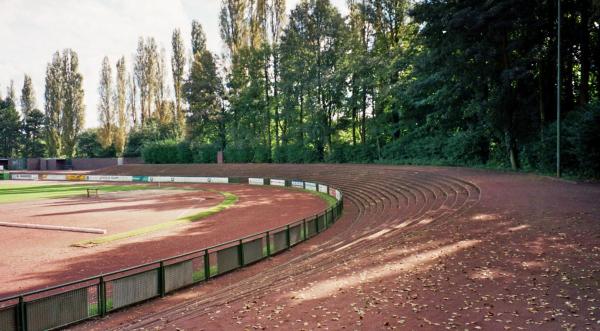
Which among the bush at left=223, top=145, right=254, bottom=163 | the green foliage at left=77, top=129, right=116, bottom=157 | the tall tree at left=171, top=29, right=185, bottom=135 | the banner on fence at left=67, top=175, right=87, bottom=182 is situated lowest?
the banner on fence at left=67, top=175, right=87, bottom=182

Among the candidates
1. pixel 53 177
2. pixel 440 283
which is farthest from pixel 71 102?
pixel 440 283

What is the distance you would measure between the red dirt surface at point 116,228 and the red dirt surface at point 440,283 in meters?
5.61

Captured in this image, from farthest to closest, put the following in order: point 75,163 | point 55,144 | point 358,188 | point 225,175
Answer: point 75,163
point 55,144
point 225,175
point 358,188

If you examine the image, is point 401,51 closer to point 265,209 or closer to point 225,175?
point 265,209

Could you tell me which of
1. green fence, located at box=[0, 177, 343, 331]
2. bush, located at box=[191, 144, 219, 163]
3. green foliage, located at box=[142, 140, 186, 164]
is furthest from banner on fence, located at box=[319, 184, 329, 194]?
green foliage, located at box=[142, 140, 186, 164]

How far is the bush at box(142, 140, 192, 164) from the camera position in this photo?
252 ft

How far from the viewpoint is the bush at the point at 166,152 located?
76.9m

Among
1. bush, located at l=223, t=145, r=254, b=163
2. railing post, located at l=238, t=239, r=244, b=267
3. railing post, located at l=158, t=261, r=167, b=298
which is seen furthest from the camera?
bush, located at l=223, t=145, r=254, b=163

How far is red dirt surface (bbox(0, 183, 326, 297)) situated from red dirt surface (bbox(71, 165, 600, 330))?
5.61 meters

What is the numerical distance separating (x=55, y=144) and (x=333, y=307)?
311 ft

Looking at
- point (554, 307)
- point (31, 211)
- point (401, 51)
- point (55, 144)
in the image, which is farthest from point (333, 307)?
point (55, 144)

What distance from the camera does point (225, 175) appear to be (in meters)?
61.0

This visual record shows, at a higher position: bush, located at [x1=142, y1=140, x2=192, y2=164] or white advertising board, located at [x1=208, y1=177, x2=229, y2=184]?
bush, located at [x1=142, y1=140, x2=192, y2=164]

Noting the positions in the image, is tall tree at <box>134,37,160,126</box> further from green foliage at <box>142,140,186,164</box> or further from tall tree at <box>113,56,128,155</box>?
green foliage at <box>142,140,186,164</box>
